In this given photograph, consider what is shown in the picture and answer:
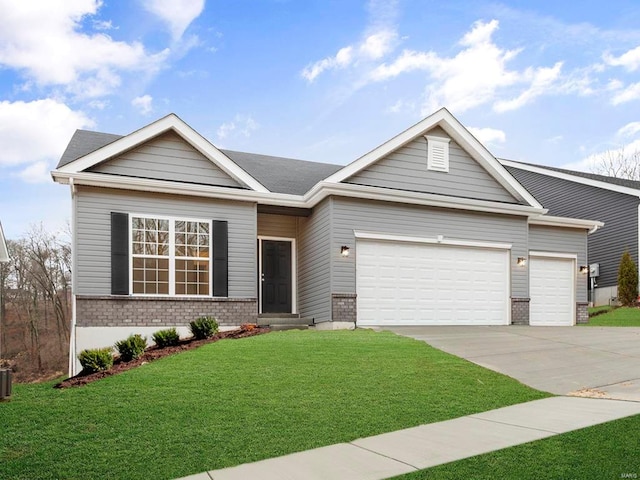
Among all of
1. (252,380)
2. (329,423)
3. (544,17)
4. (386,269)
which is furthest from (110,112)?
(329,423)

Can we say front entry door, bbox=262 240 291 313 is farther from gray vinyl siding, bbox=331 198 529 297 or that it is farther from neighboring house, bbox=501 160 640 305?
neighboring house, bbox=501 160 640 305

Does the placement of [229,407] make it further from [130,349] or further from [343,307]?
[343,307]

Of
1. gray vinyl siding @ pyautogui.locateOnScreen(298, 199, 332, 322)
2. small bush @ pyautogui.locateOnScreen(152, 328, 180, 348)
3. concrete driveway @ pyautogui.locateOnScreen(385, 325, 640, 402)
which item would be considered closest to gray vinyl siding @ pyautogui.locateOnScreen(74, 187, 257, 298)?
gray vinyl siding @ pyautogui.locateOnScreen(298, 199, 332, 322)

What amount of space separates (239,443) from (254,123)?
1896cm

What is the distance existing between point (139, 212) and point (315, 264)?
4.53 metres

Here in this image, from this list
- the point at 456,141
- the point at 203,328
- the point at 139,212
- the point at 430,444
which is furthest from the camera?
the point at 456,141

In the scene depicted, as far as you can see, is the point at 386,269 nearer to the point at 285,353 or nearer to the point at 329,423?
the point at 285,353

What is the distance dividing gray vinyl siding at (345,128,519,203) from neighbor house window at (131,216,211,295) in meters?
4.06

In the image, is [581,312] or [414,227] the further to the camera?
[581,312]

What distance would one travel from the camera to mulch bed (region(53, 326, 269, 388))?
897 cm

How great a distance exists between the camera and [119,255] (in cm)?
1305

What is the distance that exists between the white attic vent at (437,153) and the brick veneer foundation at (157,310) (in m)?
6.04

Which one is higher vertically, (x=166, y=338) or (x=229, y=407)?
(x=166, y=338)

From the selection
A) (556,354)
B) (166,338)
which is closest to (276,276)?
(166,338)
